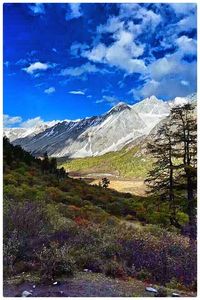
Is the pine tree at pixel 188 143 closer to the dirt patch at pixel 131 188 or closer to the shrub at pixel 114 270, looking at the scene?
the shrub at pixel 114 270

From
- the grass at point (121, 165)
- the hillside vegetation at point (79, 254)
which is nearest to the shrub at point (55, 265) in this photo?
the hillside vegetation at point (79, 254)

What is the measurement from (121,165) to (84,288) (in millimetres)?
143048

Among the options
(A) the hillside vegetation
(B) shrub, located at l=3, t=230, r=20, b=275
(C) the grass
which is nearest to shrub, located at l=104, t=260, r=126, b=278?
(A) the hillside vegetation

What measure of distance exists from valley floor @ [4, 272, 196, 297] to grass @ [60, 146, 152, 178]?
113735mm

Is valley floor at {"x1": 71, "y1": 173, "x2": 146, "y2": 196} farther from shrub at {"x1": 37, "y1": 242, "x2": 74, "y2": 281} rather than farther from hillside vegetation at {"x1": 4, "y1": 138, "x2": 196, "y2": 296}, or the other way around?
shrub at {"x1": 37, "y1": 242, "x2": 74, "y2": 281}

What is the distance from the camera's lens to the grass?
130000 millimetres

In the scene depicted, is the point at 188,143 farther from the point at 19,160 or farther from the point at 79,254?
the point at 19,160

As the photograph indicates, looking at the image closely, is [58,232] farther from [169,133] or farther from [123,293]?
[169,133]

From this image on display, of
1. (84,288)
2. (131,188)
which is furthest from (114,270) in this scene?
(131,188)

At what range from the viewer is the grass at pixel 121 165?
130 meters

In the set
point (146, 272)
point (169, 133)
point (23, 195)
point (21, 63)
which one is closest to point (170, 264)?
point (146, 272)

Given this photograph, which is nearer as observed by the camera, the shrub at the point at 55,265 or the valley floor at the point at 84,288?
the valley floor at the point at 84,288

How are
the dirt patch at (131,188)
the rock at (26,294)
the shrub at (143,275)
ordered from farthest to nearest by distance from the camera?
the dirt patch at (131,188)
the shrub at (143,275)
the rock at (26,294)

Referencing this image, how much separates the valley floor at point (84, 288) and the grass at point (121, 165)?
373ft
